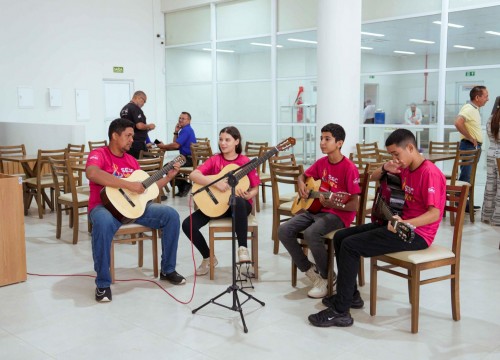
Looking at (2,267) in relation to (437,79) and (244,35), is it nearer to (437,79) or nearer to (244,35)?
(437,79)

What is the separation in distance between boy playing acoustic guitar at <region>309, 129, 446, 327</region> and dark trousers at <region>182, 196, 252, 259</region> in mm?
867

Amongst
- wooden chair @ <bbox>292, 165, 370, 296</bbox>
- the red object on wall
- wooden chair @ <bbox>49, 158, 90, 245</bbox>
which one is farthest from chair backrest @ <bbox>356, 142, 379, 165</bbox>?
the red object on wall

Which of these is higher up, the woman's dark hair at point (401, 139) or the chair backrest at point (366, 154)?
the woman's dark hair at point (401, 139)

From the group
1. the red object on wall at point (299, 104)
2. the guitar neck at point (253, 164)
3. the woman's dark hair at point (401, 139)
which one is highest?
the red object on wall at point (299, 104)

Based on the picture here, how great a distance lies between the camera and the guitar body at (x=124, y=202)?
12.6 ft

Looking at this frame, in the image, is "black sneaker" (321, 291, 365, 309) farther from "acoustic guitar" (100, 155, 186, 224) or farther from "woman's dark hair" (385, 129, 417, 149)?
"acoustic guitar" (100, 155, 186, 224)

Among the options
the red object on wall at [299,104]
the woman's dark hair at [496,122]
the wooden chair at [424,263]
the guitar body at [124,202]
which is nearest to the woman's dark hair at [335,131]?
the wooden chair at [424,263]

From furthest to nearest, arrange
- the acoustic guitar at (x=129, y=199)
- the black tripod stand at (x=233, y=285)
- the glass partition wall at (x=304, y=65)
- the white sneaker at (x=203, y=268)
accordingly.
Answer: the glass partition wall at (x=304, y=65), the white sneaker at (x=203, y=268), the acoustic guitar at (x=129, y=199), the black tripod stand at (x=233, y=285)

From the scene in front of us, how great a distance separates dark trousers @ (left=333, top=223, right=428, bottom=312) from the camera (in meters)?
3.10

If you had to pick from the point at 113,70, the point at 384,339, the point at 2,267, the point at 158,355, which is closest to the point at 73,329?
the point at 158,355

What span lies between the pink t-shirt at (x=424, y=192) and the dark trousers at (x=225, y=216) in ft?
3.88

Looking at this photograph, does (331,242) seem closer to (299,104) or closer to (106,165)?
(106,165)

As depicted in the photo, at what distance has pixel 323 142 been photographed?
3.69 metres

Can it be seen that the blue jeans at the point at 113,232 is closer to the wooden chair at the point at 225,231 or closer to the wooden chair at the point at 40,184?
the wooden chair at the point at 225,231
